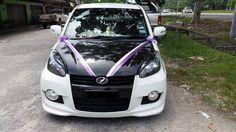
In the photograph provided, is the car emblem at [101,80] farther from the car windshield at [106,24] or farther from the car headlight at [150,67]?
the car windshield at [106,24]

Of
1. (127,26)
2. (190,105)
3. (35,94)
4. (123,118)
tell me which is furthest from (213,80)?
(35,94)

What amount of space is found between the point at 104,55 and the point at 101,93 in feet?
2.13

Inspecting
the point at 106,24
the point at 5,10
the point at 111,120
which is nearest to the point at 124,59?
the point at 111,120

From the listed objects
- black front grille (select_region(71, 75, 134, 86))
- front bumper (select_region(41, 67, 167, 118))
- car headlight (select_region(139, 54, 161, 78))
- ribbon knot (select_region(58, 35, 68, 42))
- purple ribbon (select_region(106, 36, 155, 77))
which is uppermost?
ribbon knot (select_region(58, 35, 68, 42))

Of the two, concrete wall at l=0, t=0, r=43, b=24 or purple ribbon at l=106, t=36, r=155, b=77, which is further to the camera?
concrete wall at l=0, t=0, r=43, b=24

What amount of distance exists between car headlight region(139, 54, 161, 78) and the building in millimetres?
21572

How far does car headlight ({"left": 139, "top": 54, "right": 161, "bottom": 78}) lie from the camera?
3.41 meters

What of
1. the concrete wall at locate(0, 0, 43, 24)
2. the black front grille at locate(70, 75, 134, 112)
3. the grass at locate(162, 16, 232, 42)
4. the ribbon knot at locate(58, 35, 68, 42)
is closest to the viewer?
the black front grille at locate(70, 75, 134, 112)

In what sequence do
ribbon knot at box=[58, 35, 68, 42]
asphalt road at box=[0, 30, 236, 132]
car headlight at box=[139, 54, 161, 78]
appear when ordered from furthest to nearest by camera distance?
1. ribbon knot at box=[58, 35, 68, 42]
2. asphalt road at box=[0, 30, 236, 132]
3. car headlight at box=[139, 54, 161, 78]

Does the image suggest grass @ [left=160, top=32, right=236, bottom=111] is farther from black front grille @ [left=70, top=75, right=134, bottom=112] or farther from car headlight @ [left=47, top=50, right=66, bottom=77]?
car headlight @ [left=47, top=50, right=66, bottom=77]

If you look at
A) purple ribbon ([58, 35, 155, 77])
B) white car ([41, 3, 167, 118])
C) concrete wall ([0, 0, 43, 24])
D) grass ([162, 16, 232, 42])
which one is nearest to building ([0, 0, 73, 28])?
concrete wall ([0, 0, 43, 24])

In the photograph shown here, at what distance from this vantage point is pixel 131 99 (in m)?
3.32

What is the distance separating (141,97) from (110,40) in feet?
4.44

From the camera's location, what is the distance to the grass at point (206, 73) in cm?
471
